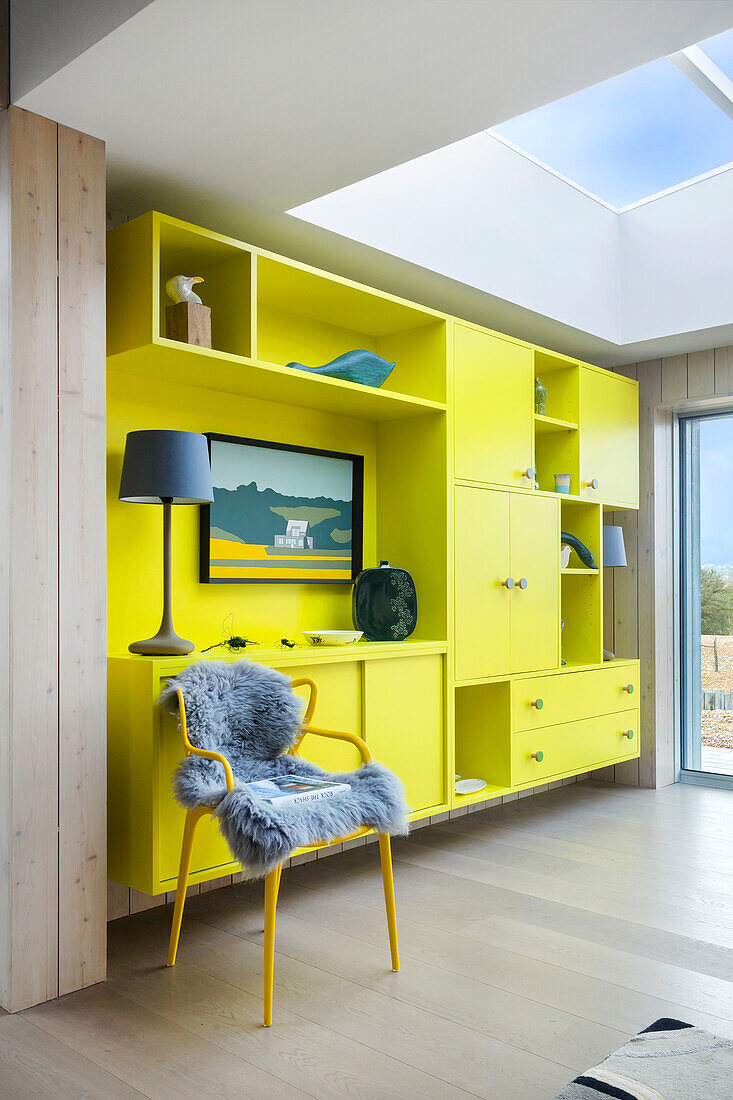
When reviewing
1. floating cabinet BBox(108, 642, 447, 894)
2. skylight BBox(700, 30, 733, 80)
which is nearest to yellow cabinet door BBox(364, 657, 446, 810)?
floating cabinet BBox(108, 642, 447, 894)

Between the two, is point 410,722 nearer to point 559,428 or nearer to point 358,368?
point 358,368

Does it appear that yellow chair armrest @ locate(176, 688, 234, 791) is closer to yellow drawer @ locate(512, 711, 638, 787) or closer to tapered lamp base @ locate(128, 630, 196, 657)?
tapered lamp base @ locate(128, 630, 196, 657)

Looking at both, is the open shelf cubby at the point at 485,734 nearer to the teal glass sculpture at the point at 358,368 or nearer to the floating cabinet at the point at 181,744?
the floating cabinet at the point at 181,744

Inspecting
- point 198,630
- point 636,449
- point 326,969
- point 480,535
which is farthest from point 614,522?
point 326,969

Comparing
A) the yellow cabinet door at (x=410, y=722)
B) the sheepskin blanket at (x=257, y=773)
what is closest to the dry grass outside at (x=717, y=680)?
the yellow cabinet door at (x=410, y=722)

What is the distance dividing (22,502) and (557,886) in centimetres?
217

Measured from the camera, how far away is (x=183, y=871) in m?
2.35

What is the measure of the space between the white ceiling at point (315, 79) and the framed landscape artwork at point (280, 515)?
0.86 m

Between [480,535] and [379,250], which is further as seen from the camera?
[480,535]

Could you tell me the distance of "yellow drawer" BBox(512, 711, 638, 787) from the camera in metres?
3.68

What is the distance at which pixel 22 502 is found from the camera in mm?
2189

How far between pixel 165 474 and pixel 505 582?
1.74 meters

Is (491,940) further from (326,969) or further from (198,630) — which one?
(198,630)

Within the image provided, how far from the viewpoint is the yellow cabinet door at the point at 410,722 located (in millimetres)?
3072
